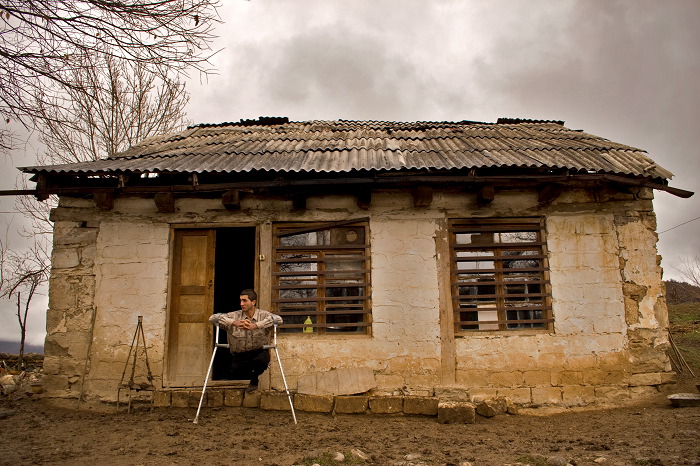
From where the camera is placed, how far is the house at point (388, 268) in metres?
6.10

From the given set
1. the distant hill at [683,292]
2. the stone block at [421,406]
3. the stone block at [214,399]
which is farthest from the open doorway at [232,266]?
the distant hill at [683,292]

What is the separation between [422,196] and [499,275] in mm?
1560

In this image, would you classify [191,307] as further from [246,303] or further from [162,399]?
[246,303]

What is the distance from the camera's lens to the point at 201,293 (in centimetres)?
657

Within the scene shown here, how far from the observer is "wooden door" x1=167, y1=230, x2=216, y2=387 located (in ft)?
21.1

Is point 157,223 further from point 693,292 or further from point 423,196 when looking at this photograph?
point 693,292

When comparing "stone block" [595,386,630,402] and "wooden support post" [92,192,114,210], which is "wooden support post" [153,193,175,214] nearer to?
"wooden support post" [92,192,114,210]

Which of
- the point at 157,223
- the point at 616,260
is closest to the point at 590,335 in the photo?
the point at 616,260

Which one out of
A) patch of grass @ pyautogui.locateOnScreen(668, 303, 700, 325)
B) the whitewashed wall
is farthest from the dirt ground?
patch of grass @ pyautogui.locateOnScreen(668, 303, 700, 325)

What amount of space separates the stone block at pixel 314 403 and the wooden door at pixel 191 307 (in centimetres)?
146

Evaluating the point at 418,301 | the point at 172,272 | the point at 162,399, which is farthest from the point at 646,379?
the point at 172,272

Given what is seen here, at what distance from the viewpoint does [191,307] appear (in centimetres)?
655

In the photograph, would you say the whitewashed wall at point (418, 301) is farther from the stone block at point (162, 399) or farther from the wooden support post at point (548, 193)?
the stone block at point (162, 399)

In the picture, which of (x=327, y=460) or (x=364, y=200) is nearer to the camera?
(x=327, y=460)
